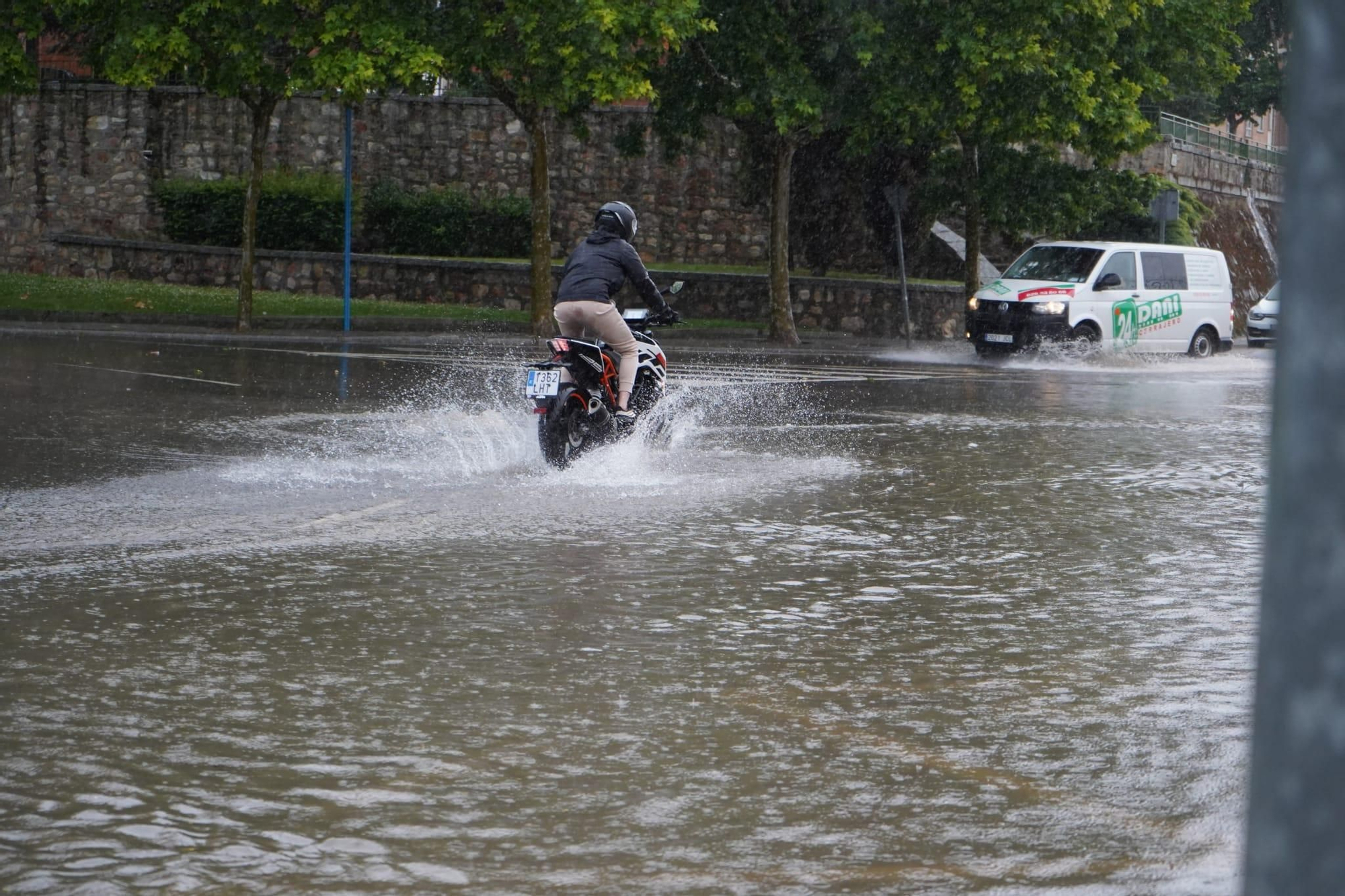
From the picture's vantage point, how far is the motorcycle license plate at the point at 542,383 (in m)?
12.0

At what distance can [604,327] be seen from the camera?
1248 cm

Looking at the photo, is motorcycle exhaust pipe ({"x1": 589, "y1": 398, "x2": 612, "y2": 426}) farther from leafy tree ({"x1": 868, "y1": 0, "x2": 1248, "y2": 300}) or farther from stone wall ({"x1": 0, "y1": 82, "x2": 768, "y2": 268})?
stone wall ({"x1": 0, "y1": 82, "x2": 768, "y2": 268})

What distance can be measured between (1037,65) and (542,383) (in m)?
18.6

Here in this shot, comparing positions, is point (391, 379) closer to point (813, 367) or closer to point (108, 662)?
point (813, 367)

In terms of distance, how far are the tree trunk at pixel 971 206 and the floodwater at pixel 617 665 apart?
20269 mm

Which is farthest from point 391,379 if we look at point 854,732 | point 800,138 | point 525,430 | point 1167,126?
point 1167,126

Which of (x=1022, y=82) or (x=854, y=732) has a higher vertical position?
(x=1022, y=82)

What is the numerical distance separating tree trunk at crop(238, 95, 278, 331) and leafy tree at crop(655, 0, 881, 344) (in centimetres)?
695

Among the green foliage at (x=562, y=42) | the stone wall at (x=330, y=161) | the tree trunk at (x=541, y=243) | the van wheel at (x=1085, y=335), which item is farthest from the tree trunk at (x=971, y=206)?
the tree trunk at (x=541, y=243)

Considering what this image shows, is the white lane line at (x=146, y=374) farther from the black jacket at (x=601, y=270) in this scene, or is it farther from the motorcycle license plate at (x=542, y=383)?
the motorcycle license plate at (x=542, y=383)

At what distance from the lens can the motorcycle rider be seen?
12430 millimetres

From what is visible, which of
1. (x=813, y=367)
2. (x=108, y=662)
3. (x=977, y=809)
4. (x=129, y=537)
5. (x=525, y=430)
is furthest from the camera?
(x=813, y=367)

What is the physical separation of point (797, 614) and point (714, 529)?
7.63 feet

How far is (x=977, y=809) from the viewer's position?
478cm
